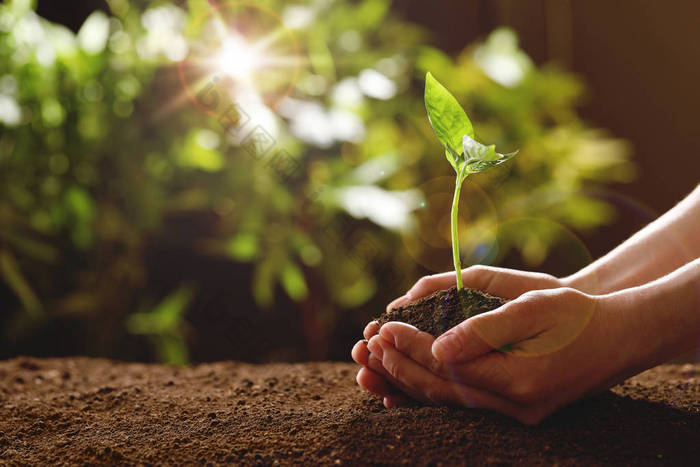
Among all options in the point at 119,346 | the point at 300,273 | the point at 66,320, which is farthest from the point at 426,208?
the point at 66,320

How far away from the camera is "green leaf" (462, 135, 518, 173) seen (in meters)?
0.64

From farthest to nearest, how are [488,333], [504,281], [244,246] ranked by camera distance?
1. [244,246]
2. [504,281]
3. [488,333]

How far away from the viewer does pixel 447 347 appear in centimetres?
65

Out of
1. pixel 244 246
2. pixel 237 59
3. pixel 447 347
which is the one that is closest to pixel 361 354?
pixel 447 347

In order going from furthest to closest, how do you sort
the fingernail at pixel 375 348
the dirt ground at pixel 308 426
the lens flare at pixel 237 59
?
the lens flare at pixel 237 59
the fingernail at pixel 375 348
the dirt ground at pixel 308 426

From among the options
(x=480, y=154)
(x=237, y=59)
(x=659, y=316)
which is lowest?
(x=659, y=316)

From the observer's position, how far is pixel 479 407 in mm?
708

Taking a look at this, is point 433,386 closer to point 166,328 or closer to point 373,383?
point 373,383

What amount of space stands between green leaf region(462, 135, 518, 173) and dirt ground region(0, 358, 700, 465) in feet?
1.03

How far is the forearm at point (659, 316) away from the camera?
0.66 m

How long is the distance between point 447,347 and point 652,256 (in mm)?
484

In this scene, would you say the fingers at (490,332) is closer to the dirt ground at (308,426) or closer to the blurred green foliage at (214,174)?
the dirt ground at (308,426)

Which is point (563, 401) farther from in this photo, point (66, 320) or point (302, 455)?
point (66, 320)

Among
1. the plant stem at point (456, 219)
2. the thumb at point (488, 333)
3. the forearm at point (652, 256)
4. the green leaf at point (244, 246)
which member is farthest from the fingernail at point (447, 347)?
the green leaf at point (244, 246)
